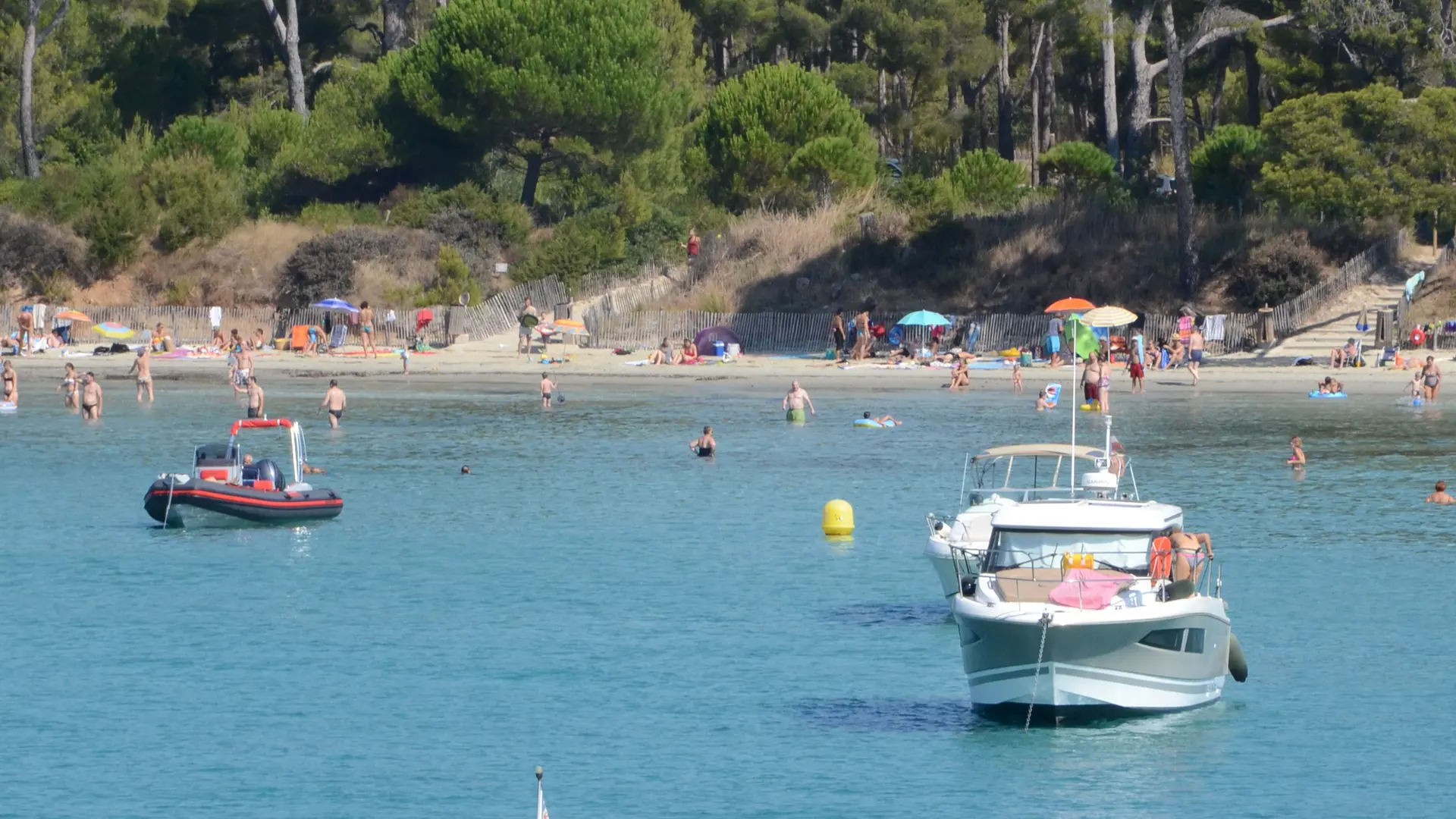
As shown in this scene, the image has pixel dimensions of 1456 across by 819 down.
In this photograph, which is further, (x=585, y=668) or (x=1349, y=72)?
(x=1349, y=72)

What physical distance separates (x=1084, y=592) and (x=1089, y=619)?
1.42ft

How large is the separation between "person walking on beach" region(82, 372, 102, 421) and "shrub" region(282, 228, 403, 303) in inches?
788

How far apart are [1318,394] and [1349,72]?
1547cm

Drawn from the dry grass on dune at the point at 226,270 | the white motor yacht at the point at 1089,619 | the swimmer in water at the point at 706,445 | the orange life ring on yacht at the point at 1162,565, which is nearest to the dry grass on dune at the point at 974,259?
the dry grass on dune at the point at 226,270

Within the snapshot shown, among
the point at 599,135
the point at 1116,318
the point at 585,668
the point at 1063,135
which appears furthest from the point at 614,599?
the point at 1063,135

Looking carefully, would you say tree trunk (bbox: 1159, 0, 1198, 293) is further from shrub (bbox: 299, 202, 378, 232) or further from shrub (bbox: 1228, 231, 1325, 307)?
shrub (bbox: 299, 202, 378, 232)

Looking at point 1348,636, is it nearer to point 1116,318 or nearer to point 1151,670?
point 1151,670

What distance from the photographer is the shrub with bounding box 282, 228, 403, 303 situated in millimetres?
71812

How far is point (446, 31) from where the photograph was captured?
7306 centimetres

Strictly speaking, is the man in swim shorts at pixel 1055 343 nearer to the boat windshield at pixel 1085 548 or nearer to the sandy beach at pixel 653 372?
the sandy beach at pixel 653 372

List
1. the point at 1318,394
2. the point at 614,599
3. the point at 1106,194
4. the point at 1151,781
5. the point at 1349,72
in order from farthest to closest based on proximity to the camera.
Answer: the point at 1106,194, the point at 1349,72, the point at 1318,394, the point at 614,599, the point at 1151,781

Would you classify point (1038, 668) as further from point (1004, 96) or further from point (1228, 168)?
point (1004, 96)

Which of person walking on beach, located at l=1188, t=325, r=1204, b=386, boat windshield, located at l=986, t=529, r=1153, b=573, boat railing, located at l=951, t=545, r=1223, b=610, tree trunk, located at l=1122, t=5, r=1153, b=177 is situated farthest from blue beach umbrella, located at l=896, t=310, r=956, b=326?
boat windshield, located at l=986, t=529, r=1153, b=573

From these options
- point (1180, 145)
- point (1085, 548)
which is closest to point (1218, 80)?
point (1180, 145)
